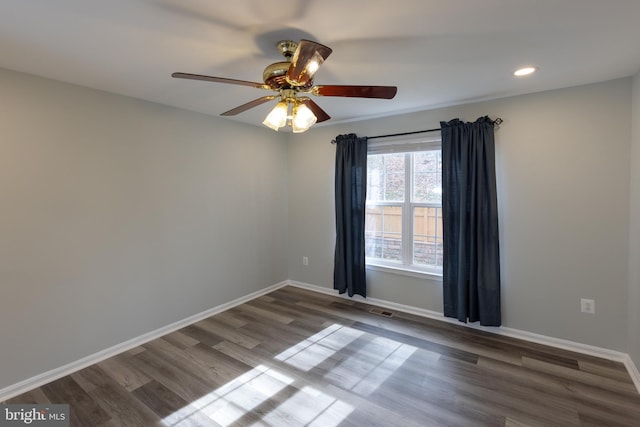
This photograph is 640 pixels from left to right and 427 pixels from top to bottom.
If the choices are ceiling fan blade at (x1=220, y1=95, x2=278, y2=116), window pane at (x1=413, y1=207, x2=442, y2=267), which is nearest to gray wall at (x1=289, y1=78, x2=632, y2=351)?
window pane at (x1=413, y1=207, x2=442, y2=267)

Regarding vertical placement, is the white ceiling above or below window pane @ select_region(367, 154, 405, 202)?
above

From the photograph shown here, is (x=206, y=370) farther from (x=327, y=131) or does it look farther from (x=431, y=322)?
(x=327, y=131)

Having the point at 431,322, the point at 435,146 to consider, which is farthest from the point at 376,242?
the point at 435,146

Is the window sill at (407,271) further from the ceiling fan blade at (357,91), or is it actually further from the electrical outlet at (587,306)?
the ceiling fan blade at (357,91)

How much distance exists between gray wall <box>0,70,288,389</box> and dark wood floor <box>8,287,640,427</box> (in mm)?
365

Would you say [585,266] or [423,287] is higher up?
[585,266]

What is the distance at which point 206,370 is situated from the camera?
2508 millimetres

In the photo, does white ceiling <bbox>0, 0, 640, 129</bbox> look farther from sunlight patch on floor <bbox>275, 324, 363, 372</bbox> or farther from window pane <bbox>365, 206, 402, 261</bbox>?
sunlight patch on floor <bbox>275, 324, 363, 372</bbox>

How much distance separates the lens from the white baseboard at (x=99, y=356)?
7.37 ft

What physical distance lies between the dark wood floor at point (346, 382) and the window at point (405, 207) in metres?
0.86

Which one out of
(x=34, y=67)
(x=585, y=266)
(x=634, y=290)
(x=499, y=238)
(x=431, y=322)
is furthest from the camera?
(x=431, y=322)

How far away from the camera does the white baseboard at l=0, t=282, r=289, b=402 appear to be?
2247 mm

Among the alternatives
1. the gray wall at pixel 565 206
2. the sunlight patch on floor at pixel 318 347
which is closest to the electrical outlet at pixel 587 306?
the gray wall at pixel 565 206

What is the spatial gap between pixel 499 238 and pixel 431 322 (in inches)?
46.1
